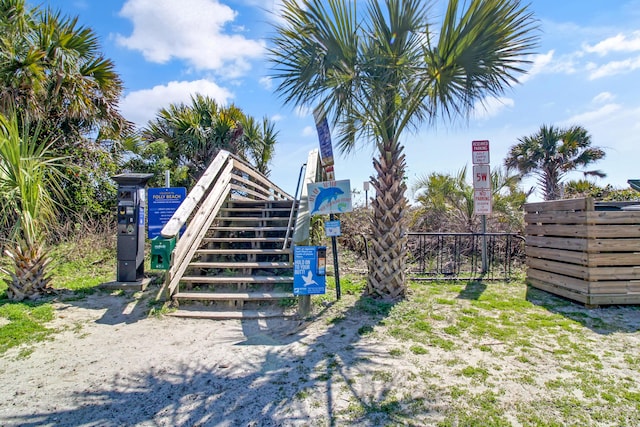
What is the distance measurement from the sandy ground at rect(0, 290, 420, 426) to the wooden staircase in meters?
0.41

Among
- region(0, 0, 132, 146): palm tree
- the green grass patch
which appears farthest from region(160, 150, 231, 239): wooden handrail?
region(0, 0, 132, 146): palm tree

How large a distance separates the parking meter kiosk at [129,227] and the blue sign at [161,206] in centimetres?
73

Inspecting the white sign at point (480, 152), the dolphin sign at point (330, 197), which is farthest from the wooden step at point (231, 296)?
the white sign at point (480, 152)

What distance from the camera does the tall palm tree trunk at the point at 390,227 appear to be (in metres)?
5.24

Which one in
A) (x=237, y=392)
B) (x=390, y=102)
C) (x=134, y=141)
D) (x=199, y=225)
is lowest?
(x=237, y=392)

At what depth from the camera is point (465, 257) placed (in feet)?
29.5

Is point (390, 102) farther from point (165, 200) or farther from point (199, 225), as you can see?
point (165, 200)

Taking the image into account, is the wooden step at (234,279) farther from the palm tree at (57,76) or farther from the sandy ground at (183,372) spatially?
the palm tree at (57,76)

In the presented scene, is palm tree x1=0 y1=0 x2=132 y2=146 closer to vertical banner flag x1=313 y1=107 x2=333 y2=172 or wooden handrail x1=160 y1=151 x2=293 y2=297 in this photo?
wooden handrail x1=160 y1=151 x2=293 y2=297

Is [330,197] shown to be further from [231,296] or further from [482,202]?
[482,202]

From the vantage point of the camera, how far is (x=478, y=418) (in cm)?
249

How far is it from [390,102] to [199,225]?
12.1ft

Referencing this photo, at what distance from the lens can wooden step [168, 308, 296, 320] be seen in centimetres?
481

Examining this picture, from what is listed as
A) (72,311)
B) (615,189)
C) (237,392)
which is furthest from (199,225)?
(615,189)
